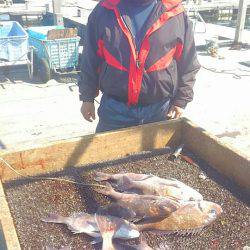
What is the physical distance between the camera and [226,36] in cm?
1591


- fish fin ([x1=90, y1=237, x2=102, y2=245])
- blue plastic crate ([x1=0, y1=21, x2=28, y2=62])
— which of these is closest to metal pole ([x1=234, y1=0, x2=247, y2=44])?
blue plastic crate ([x1=0, y1=21, x2=28, y2=62])

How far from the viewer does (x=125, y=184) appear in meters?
3.04

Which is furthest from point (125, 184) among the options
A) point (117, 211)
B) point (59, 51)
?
point (59, 51)

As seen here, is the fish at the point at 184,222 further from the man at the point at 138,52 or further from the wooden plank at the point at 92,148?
the man at the point at 138,52

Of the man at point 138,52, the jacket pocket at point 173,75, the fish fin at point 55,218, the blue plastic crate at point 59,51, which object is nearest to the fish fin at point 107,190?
the fish fin at point 55,218

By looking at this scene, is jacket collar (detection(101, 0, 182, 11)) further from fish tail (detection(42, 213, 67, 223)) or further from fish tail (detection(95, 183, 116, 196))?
fish tail (detection(42, 213, 67, 223))

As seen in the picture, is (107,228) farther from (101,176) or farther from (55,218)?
(101,176)

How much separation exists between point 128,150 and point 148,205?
97 cm

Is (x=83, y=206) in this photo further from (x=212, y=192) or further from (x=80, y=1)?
(x=80, y=1)

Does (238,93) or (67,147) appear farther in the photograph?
(238,93)

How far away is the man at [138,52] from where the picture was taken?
3.29 metres

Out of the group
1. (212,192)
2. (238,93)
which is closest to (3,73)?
(238,93)

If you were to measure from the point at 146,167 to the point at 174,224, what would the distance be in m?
0.86

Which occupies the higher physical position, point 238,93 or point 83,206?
point 83,206
